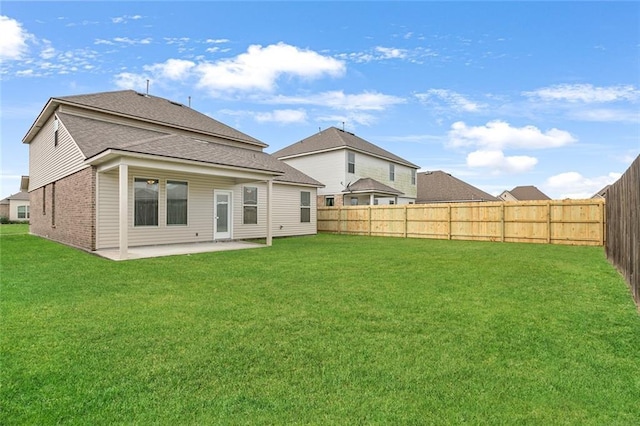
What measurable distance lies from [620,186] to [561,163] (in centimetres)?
1183

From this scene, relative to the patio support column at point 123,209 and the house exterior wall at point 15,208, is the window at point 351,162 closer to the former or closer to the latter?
the patio support column at point 123,209

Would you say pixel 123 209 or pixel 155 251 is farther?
pixel 155 251

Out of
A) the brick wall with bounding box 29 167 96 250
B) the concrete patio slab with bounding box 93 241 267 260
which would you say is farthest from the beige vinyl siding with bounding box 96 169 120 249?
the concrete patio slab with bounding box 93 241 267 260

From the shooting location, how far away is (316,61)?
16.8 m

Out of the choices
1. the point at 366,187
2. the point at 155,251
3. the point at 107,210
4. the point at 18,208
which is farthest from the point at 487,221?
the point at 18,208

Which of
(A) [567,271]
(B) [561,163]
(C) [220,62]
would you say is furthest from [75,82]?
(B) [561,163]

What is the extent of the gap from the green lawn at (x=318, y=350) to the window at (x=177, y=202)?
19.4 feet

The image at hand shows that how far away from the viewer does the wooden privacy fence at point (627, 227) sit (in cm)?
534

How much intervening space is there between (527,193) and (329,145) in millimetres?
39015

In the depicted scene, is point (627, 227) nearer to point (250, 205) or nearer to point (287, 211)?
point (250, 205)

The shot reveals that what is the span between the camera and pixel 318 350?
3420 millimetres

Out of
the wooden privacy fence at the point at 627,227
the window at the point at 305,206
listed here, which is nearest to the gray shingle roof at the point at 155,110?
the window at the point at 305,206

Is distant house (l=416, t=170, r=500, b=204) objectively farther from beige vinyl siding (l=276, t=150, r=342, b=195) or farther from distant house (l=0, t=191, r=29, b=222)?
distant house (l=0, t=191, r=29, b=222)

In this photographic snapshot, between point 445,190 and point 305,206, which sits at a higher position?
point 445,190
